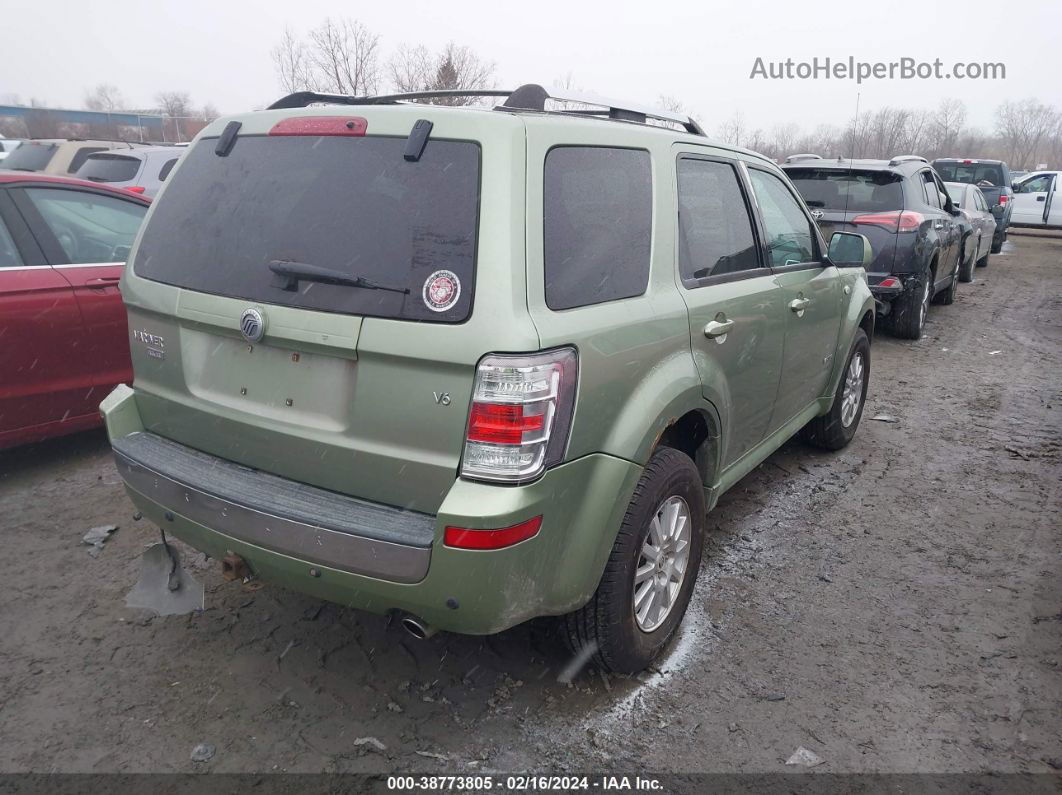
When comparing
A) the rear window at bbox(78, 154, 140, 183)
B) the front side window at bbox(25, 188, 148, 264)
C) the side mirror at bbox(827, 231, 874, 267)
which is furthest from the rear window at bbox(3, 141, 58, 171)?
the side mirror at bbox(827, 231, 874, 267)

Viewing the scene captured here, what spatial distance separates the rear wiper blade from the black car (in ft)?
20.5

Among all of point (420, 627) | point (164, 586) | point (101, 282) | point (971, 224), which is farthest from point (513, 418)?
point (971, 224)

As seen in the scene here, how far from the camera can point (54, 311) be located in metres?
4.16

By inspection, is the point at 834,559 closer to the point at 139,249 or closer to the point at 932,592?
the point at 932,592

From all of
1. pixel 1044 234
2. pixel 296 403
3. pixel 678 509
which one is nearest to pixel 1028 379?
pixel 678 509

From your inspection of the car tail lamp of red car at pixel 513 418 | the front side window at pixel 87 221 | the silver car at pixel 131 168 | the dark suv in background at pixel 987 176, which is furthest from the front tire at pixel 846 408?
the dark suv in background at pixel 987 176

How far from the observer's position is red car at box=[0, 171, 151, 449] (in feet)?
13.2

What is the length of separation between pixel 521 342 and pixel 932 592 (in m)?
2.49

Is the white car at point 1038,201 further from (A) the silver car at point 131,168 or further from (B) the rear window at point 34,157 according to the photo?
(B) the rear window at point 34,157

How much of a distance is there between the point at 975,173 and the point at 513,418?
2247cm

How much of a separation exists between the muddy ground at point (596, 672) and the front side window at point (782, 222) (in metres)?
1.38

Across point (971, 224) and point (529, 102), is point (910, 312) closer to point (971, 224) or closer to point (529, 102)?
point (971, 224)

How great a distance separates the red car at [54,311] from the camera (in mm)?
4031

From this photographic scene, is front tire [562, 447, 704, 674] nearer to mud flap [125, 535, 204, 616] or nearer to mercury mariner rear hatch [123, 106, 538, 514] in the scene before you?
mercury mariner rear hatch [123, 106, 538, 514]
